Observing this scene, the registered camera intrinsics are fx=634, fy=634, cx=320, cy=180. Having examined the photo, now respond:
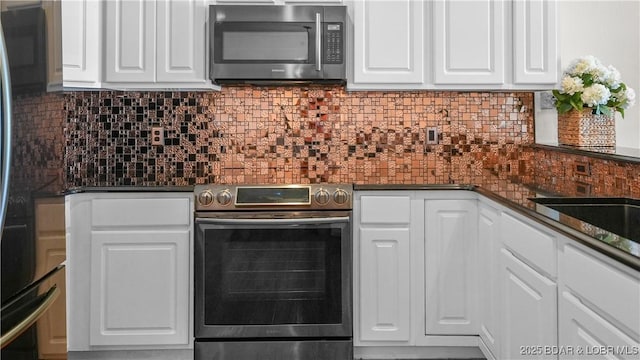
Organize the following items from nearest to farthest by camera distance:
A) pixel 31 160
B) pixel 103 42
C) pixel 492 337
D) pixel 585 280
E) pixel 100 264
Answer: pixel 31 160
pixel 585 280
pixel 492 337
pixel 100 264
pixel 103 42

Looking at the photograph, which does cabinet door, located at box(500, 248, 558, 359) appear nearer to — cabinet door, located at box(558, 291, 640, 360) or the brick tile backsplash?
cabinet door, located at box(558, 291, 640, 360)

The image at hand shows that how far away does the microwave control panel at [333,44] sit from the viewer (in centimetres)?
311

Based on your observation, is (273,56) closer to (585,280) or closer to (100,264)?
(100,264)

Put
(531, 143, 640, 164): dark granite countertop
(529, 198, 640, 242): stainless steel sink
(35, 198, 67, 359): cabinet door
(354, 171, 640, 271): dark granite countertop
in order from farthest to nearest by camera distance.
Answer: (531, 143, 640, 164): dark granite countertop
(529, 198, 640, 242): stainless steel sink
(354, 171, 640, 271): dark granite countertop
(35, 198, 67, 359): cabinet door

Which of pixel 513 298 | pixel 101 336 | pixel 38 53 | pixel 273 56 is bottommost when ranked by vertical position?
pixel 101 336

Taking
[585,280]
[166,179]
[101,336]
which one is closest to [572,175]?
[585,280]

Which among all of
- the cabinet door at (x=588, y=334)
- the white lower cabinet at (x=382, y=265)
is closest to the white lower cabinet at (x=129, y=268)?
the white lower cabinet at (x=382, y=265)

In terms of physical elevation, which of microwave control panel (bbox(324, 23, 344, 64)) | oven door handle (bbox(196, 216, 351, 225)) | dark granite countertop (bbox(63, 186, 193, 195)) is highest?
microwave control panel (bbox(324, 23, 344, 64))

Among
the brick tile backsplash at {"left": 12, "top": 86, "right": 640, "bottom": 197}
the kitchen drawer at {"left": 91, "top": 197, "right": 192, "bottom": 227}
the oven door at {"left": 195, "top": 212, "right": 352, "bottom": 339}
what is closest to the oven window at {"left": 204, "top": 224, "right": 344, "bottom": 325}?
the oven door at {"left": 195, "top": 212, "right": 352, "bottom": 339}

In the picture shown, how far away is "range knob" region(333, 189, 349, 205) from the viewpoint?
290 centimetres

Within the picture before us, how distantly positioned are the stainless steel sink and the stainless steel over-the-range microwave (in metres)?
1.33

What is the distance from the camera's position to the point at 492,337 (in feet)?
8.92

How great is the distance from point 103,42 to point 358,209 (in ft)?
5.03

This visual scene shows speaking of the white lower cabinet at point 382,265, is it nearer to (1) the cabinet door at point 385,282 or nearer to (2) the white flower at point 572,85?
(1) the cabinet door at point 385,282
